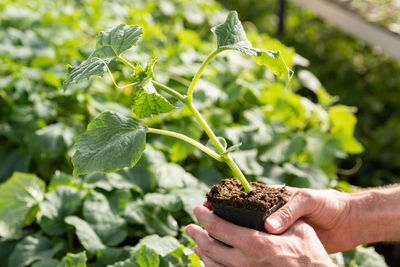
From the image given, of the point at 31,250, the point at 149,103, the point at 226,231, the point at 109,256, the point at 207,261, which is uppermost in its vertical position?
the point at 149,103

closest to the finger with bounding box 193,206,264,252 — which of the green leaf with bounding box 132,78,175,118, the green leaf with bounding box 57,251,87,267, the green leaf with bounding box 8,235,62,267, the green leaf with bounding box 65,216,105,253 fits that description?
the green leaf with bounding box 132,78,175,118

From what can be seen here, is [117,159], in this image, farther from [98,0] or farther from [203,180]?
[98,0]

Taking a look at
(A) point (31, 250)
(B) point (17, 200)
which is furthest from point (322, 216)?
(B) point (17, 200)

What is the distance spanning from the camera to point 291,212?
1133 mm

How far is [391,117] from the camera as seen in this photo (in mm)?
3758

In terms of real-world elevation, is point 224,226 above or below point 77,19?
above

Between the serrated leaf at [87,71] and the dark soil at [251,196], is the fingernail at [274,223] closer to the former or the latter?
the dark soil at [251,196]

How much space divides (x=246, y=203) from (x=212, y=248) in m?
0.16

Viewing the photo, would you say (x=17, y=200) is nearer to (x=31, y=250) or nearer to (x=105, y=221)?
(x=31, y=250)

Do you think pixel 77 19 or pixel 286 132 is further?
pixel 77 19

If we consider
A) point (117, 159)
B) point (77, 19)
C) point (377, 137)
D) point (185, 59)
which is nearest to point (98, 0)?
point (77, 19)

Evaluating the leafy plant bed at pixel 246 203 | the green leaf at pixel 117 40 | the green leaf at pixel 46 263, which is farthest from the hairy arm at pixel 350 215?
the green leaf at pixel 46 263

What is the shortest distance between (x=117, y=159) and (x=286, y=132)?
122 cm

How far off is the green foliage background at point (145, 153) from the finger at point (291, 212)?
313mm
